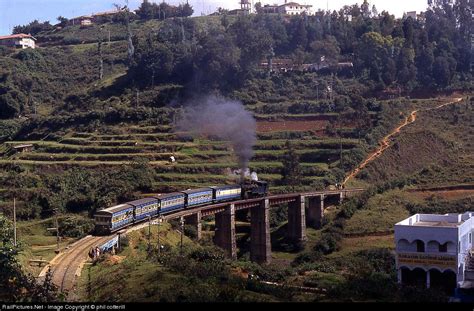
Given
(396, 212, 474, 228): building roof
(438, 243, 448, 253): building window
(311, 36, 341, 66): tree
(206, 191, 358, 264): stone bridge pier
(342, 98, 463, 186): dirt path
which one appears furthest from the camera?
(311, 36, 341, 66): tree

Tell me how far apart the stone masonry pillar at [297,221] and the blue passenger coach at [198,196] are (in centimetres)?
687

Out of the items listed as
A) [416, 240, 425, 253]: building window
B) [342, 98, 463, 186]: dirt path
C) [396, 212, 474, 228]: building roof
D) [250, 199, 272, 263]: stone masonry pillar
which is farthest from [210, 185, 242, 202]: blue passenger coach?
[416, 240, 425, 253]: building window

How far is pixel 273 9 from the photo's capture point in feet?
389

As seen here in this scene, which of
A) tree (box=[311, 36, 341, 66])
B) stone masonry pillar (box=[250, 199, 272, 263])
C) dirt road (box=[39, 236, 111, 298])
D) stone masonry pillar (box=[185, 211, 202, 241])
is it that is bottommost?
stone masonry pillar (box=[250, 199, 272, 263])

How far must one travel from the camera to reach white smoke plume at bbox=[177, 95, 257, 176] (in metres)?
57.0

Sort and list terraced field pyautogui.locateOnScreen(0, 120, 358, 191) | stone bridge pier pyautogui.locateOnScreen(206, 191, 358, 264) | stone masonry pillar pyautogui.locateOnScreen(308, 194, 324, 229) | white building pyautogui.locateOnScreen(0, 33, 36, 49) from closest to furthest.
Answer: stone bridge pier pyautogui.locateOnScreen(206, 191, 358, 264) → stone masonry pillar pyautogui.locateOnScreen(308, 194, 324, 229) → terraced field pyautogui.locateOnScreen(0, 120, 358, 191) → white building pyautogui.locateOnScreen(0, 33, 36, 49)

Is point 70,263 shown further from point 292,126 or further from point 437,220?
point 292,126

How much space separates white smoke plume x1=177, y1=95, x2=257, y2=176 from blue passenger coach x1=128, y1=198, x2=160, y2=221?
41.5 ft

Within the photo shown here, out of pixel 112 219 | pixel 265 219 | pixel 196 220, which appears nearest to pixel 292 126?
pixel 265 219

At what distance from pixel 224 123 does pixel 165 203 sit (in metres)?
17.8

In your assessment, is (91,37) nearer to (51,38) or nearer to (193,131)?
(51,38)

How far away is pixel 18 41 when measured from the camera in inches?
3910

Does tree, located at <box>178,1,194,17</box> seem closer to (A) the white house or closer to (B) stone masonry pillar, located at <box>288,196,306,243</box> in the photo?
(A) the white house

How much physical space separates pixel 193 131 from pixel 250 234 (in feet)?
60.2
